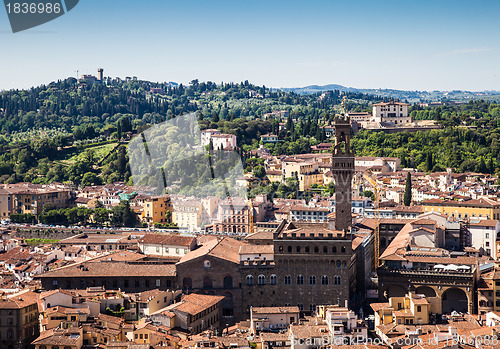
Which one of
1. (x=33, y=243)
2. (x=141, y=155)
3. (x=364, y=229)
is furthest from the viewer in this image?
(x=141, y=155)

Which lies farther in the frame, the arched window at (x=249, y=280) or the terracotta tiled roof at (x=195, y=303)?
the arched window at (x=249, y=280)

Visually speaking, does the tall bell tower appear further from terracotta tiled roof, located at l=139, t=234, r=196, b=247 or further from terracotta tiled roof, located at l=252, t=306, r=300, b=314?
terracotta tiled roof, located at l=139, t=234, r=196, b=247

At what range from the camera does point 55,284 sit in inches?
1096

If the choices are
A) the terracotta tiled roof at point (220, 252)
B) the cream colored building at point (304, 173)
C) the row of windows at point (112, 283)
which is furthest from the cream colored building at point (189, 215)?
the row of windows at point (112, 283)

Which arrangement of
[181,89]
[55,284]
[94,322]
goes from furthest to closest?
[181,89], [55,284], [94,322]

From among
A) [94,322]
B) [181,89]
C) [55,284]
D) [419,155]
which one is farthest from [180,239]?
[181,89]

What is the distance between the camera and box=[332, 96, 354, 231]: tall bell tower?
29.5 meters

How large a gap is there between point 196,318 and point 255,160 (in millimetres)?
38916

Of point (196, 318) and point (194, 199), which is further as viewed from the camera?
point (194, 199)

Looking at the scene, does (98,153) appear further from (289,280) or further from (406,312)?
(406,312)

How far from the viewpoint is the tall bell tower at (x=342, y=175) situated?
29500 mm

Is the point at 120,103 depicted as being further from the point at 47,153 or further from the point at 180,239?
the point at 180,239

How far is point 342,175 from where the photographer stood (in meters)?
30.2

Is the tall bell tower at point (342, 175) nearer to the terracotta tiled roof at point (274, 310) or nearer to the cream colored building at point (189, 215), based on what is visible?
the terracotta tiled roof at point (274, 310)
